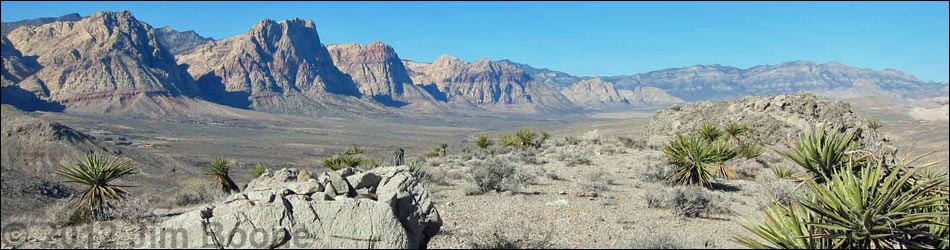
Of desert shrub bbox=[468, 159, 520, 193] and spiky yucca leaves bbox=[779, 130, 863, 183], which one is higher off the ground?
spiky yucca leaves bbox=[779, 130, 863, 183]

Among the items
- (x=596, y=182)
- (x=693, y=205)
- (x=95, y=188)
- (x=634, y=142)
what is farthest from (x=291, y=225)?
(x=634, y=142)

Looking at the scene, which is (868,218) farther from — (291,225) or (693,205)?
(291,225)

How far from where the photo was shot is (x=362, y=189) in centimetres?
759

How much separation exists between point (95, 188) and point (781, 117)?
26.9 metres

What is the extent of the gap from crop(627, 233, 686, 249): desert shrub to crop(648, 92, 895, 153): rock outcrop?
17568 millimetres

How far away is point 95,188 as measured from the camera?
10812mm

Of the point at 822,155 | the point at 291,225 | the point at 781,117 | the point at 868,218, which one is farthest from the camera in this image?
the point at 781,117

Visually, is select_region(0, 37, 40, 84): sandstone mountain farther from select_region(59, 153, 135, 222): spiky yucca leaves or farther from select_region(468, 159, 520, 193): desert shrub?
select_region(468, 159, 520, 193): desert shrub

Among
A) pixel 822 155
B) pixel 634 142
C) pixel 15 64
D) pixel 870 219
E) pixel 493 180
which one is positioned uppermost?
pixel 15 64

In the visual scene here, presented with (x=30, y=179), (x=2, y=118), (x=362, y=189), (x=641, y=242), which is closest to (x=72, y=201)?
(x=362, y=189)

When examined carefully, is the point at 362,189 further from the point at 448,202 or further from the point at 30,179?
the point at 30,179

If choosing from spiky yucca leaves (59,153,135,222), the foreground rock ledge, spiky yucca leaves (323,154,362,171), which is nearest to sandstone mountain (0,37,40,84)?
spiky yucca leaves (323,154,362,171)

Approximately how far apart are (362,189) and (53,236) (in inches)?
209

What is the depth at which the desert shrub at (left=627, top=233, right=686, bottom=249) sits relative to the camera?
748cm
